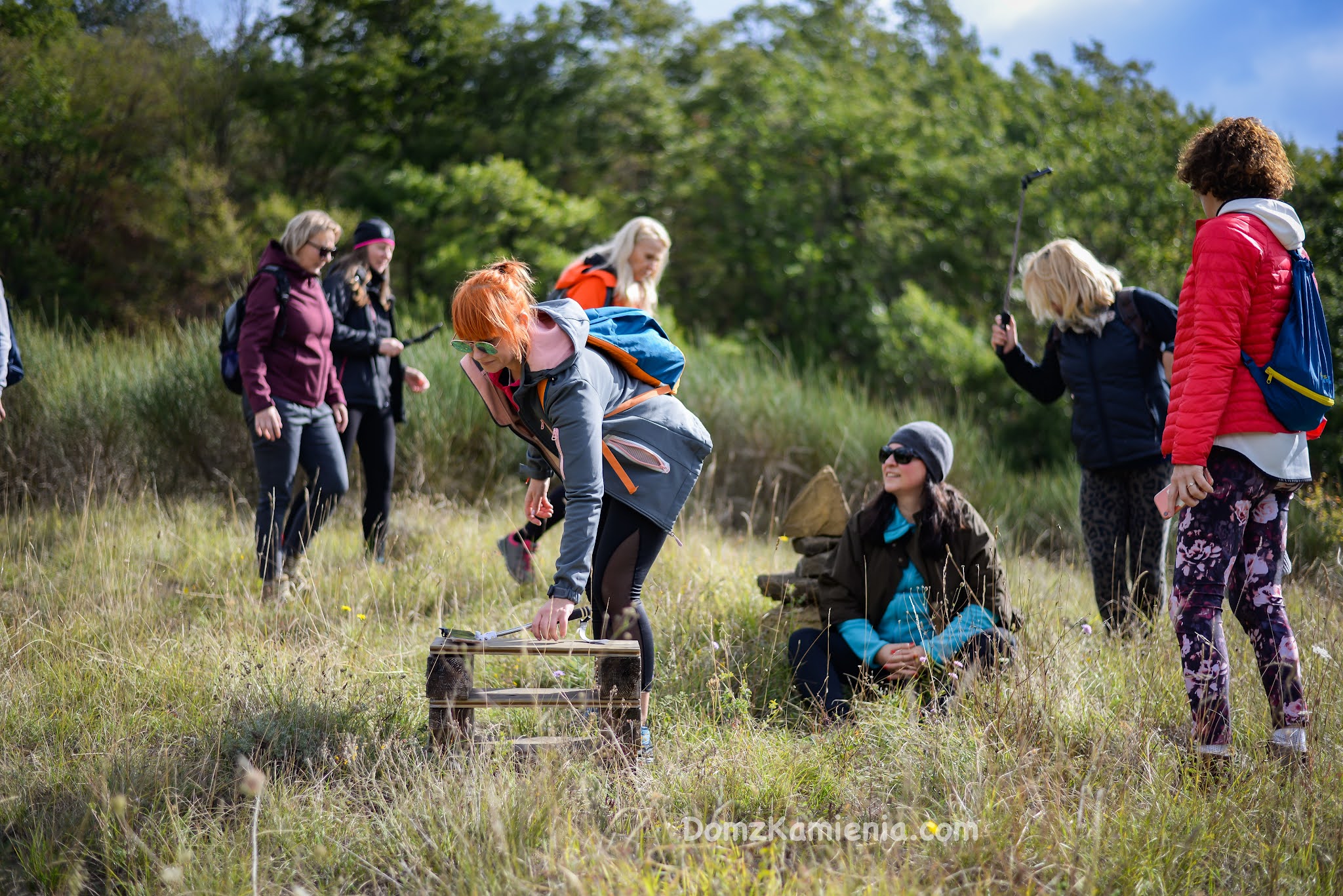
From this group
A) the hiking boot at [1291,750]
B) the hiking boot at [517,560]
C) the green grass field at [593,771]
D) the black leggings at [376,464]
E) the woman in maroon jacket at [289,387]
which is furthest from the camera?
the black leggings at [376,464]

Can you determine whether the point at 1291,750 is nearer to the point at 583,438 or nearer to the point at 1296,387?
the point at 1296,387

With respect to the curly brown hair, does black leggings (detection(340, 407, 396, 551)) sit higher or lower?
lower

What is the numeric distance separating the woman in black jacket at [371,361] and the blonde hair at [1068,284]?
3065 millimetres

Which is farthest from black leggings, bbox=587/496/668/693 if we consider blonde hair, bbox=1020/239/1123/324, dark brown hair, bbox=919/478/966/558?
blonde hair, bbox=1020/239/1123/324

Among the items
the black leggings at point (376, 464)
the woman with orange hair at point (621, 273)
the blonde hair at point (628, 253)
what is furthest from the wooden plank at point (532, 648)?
the black leggings at point (376, 464)

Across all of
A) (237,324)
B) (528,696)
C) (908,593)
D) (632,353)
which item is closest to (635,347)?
(632,353)

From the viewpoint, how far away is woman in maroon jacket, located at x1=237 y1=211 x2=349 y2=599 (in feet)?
14.7

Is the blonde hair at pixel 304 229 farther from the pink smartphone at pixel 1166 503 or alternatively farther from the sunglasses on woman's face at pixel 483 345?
the pink smartphone at pixel 1166 503

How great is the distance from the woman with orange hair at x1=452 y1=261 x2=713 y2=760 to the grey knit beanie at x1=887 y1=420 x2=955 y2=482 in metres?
0.96

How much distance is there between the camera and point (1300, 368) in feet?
8.87

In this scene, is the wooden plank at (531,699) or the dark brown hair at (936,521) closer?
the wooden plank at (531,699)

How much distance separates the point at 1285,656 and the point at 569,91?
1520 centimetres

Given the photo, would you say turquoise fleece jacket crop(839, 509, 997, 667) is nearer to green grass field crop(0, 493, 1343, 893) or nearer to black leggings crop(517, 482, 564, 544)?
green grass field crop(0, 493, 1343, 893)

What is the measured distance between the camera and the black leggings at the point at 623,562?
2.99 m
